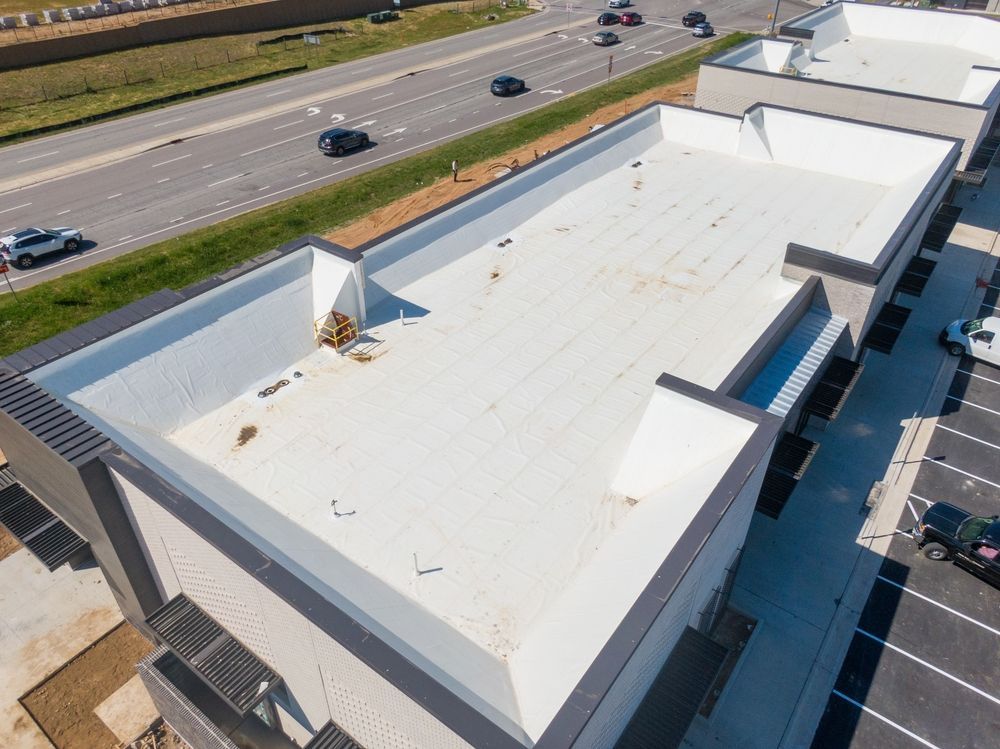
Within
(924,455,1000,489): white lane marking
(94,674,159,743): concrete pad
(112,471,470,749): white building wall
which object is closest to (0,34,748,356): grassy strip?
(94,674,159,743): concrete pad

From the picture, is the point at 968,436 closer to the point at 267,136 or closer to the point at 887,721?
the point at 887,721

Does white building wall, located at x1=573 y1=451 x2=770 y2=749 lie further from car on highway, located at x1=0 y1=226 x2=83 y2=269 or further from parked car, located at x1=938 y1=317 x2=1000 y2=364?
car on highway, located at x1=0 y1=226 x2=83 y2=269

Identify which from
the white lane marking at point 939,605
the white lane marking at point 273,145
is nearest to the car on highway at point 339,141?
the white lane marking at point 273,145

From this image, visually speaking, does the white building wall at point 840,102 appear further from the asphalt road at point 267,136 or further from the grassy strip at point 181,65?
the grassy strip at point 181,65

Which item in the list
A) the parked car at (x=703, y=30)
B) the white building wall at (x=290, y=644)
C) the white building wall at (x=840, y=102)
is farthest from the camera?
the parked car at (x=703, y=30)

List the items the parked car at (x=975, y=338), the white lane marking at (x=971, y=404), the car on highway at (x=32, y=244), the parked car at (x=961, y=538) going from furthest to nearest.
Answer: the car on highway at (x=32, y=244)
the parked car at (x=975, y=338)
the white lane marking at (x=971, y=404)
the parked car at (x=961, y=538)

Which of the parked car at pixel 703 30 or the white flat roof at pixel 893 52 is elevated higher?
the white flat roof at pixel 893 52

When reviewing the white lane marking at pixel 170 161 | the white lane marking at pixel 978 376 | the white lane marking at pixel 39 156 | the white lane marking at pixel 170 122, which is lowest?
the white lane marking at pixel 978 376

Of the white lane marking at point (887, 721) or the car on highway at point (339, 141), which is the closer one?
the white lane marking at point (887, 721)
